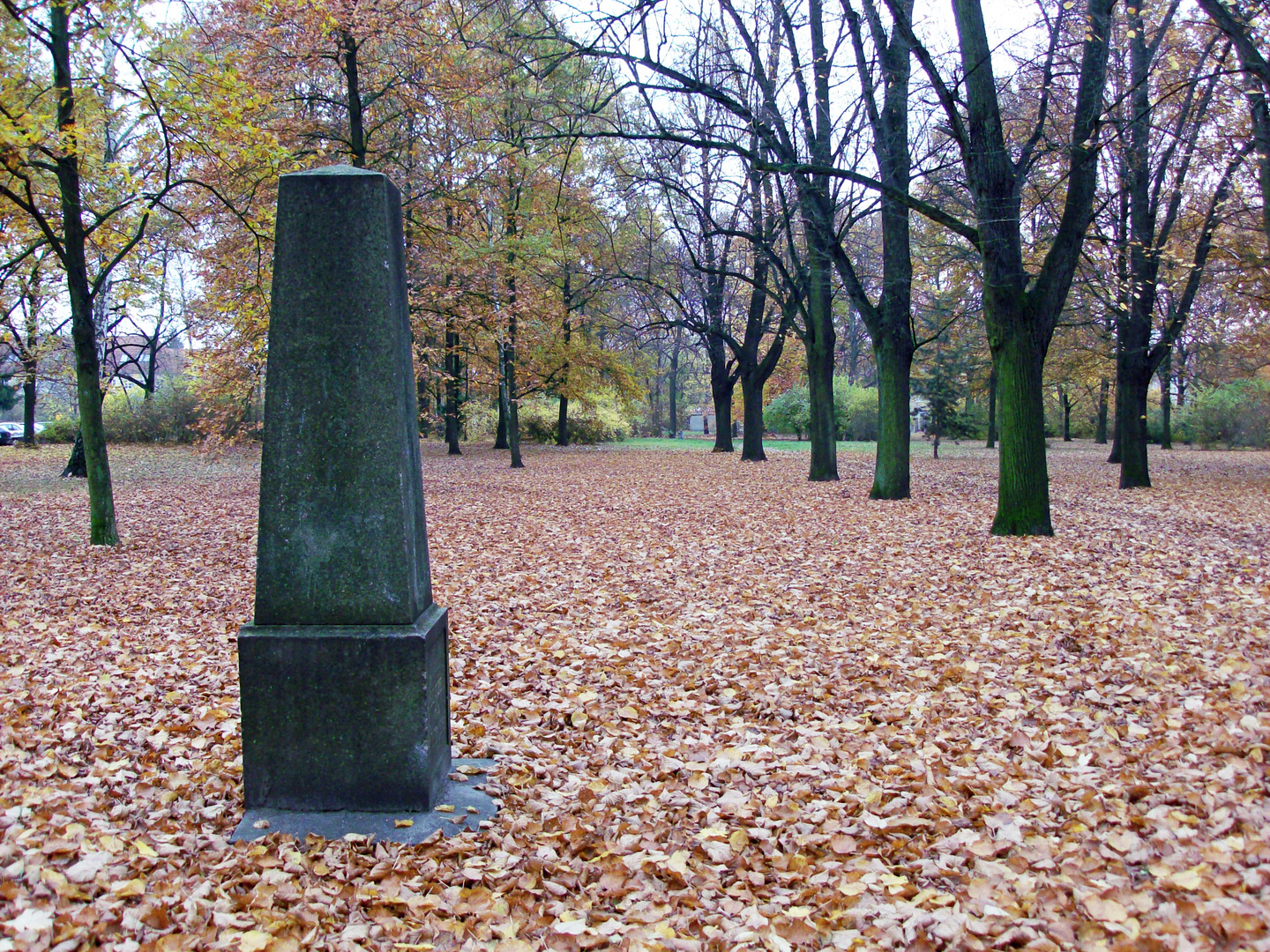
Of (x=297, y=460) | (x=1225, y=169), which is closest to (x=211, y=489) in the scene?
(x=297, y=460)

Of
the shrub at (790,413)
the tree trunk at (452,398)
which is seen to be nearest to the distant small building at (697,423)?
the shrub at (790,413)

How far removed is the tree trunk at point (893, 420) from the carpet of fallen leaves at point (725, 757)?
474cm

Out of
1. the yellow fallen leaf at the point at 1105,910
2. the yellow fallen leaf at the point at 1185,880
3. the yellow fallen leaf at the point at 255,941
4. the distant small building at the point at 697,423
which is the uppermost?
the distant small building at the point at 697,423

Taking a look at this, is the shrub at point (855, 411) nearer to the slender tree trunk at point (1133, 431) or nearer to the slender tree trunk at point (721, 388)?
the slender tree trunk at point (721, 388)

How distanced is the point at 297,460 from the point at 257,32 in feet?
46.7

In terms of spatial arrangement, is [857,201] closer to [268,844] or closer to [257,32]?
[257,32]

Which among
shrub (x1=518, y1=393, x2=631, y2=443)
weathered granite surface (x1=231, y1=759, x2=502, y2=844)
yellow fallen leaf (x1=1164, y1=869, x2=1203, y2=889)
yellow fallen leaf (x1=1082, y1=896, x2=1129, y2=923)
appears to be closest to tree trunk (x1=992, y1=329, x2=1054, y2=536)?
yellow fallen leaf (x1=1164, y1=869, x2=1203, y2=889)

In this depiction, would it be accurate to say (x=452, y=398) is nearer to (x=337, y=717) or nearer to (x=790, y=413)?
(x=790, y=413)

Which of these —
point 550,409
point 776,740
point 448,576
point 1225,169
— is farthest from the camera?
point 550,409

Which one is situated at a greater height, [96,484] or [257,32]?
[257,32]

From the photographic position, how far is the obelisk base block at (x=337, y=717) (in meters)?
3.23

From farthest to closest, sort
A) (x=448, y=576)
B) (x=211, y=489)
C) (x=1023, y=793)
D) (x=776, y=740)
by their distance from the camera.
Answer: (x=211, y=489) → (x=448, y=576) → (x=776, y=740) → (x=1023, y=793)

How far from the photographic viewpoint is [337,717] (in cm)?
327

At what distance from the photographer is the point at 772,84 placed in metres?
13.9
